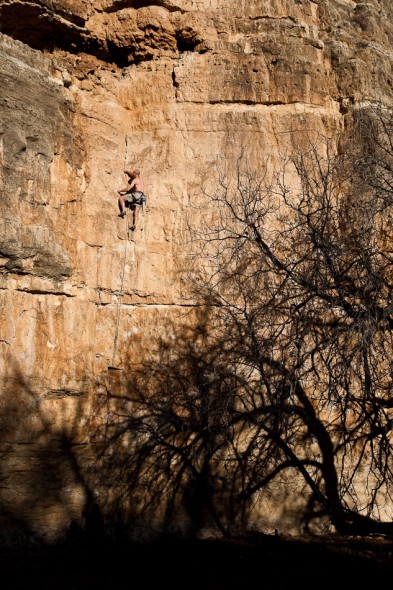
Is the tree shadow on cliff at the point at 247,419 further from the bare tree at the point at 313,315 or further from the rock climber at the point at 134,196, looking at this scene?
the rock climber at the point at 134,196

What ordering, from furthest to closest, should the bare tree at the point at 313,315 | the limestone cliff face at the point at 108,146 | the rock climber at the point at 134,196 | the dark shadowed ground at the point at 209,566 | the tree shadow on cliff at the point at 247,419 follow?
the rock climber at the point at 134,196, the tree shadow on cliff at the point at 247,419, the limestone cliff face at the point at 108,146, the bare tree at the point at 313,315, the dark shadowed ground at the point at 209,566

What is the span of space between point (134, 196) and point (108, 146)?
880 millimetres

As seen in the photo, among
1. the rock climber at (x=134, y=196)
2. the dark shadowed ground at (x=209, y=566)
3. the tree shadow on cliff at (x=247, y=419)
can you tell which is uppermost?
the rock climber at (x=134, y=196)

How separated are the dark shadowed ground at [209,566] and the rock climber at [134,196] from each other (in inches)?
169

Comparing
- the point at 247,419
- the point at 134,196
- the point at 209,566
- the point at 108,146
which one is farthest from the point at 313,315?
the point at 108,146

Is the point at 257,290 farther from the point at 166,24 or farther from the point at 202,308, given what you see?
the point at 166,24

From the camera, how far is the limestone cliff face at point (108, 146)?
8.05 metres

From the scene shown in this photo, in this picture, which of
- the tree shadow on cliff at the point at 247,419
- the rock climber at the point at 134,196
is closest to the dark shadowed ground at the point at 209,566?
the tree shadow on cliff at the point at 247,419

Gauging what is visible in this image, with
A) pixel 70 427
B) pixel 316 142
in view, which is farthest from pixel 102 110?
pixel 70 427

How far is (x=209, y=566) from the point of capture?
24.0 feet

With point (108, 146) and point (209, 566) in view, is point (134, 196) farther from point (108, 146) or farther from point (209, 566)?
point (209, 566)

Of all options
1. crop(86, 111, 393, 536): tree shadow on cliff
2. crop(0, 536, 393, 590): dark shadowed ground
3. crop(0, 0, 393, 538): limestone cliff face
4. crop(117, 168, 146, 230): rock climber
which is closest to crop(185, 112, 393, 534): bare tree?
crop(86, 111, 393, 536): tree shadow on cliff

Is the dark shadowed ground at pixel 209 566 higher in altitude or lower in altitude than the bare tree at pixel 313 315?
lower

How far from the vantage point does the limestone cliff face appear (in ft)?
26.4
